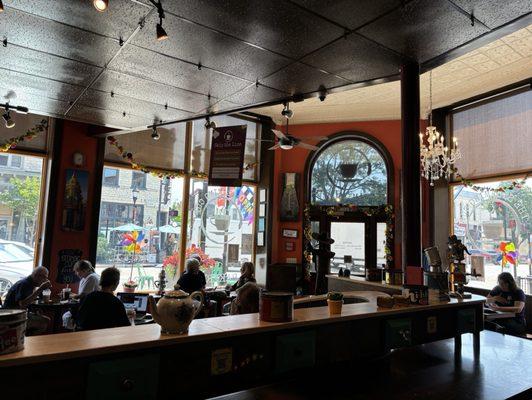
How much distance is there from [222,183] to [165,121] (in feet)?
5.51

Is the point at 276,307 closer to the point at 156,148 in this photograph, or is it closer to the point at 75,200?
the point at 75,200

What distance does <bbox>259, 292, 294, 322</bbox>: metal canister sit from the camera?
182 centimetres

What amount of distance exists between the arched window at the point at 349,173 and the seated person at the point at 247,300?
17.6 ft

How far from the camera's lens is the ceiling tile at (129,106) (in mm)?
4410

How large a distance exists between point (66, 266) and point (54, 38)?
13.2ft

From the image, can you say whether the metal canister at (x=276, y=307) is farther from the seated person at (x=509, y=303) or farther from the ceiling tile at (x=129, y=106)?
the seated person at (x=509, y=303)

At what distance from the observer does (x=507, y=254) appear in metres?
6.75

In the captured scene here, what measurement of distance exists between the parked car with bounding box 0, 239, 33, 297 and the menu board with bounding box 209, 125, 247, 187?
3.63 meters

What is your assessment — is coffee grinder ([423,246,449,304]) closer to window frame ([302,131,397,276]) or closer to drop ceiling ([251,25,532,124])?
drop ceiling ([251,25,532,124])

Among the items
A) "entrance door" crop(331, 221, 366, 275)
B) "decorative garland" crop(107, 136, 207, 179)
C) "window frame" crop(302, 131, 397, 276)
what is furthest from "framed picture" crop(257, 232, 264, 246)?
"decorative garland" crop(107, 136, 207, 179)

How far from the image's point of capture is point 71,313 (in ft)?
15.6

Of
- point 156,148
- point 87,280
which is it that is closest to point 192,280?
point 87,280

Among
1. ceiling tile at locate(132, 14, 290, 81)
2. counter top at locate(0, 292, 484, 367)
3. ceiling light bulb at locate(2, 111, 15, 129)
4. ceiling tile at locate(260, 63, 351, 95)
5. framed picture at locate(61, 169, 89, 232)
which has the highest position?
ceiling tile at locate(260, 63, 351, 95)

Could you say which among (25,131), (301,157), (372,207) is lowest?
(372,207)
